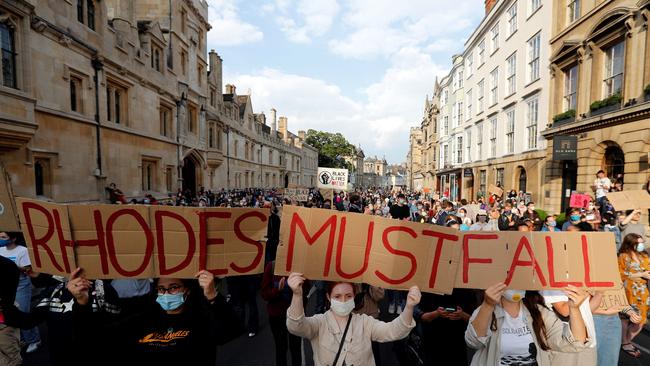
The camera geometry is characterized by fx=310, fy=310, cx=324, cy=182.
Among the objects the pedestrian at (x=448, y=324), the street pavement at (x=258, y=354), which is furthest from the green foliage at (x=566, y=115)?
the pedestrian at (x=448, y=324)

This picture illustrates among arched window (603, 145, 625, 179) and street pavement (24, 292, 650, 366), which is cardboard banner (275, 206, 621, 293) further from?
arched window (603, 145, 625, 179)

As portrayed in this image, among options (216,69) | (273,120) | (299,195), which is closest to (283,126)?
(273,120)

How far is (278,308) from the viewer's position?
12.3ft

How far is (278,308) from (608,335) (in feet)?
11.9

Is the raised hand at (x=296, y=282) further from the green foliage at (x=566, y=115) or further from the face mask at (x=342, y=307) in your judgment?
the green foliage at (x=566, y=115)

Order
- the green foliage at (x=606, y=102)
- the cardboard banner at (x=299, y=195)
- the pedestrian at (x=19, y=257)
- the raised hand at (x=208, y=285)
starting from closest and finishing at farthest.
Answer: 1. the raised hand at (x=208, y=285)
2. the pedestrian at (x=19, y=257)
3. the green foliage at (x=606, y=102)
4. the cardboard banner at (x=299, y=195)

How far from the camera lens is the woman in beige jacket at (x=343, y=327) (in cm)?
231

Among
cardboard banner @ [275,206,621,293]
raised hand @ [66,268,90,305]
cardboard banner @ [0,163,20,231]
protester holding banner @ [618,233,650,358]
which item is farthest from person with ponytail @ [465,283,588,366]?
cardboard banner @ [0,163,20,231]

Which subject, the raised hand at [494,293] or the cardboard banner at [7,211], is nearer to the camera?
the raised hand at [494,293]

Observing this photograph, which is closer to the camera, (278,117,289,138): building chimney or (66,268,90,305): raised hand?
(66,268,90,305): raised hand

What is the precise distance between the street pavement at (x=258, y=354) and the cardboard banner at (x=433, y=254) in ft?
8.03

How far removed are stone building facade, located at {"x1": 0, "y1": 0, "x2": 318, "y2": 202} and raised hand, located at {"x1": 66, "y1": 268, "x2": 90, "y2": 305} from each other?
26.1ft

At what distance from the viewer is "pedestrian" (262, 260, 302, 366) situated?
3633 mm

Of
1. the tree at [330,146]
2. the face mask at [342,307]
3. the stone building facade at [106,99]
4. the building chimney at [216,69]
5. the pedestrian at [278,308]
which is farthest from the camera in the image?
the tree at [330,146]
